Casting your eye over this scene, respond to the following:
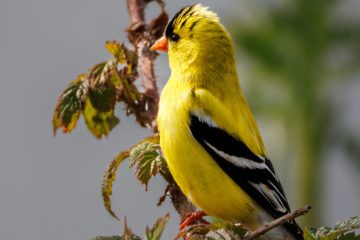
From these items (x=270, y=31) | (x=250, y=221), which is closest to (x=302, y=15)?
(x=270, y=31)

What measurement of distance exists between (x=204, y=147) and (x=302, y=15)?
193 inches

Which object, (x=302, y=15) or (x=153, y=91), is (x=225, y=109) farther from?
(x=302, y=15)

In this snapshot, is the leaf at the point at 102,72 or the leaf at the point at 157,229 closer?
the leaf at the point at 157,229

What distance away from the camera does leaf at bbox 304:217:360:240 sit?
183 centimetres

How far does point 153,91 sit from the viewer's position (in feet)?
8.79

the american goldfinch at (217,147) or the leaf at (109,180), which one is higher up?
the leaf at (109,180)

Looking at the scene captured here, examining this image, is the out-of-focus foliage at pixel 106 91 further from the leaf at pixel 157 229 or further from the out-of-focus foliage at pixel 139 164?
the leaf at pixel 157 229

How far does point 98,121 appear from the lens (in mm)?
2797

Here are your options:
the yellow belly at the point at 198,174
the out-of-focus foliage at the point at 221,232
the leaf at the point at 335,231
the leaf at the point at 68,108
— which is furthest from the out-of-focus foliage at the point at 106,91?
the leaf at the point at 335,231

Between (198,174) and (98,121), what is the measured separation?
408mm

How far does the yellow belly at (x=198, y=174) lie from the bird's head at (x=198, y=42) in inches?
13.9

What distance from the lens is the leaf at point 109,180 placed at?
7.51 feet

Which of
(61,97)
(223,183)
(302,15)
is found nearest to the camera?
(61,97)

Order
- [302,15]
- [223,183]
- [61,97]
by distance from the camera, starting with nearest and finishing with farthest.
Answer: [61,97], [223,183], [302,15]
